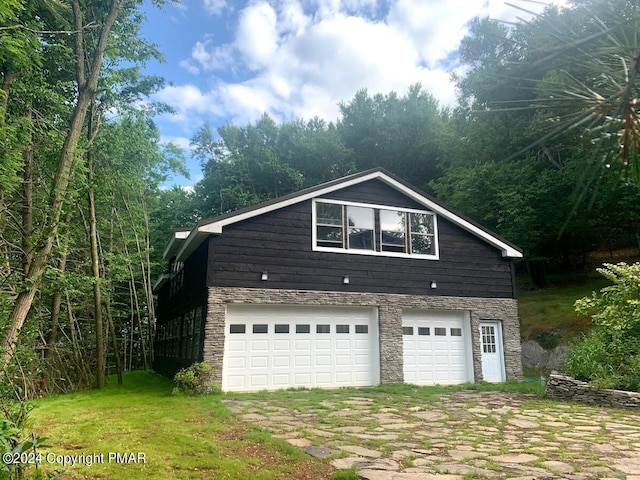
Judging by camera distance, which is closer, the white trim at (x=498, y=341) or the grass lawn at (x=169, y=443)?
the grass lawn at (x=169, y=443)

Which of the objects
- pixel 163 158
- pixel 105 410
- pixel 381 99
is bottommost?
pixel 105 410

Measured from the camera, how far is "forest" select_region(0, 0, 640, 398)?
1.71m

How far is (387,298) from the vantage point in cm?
1229

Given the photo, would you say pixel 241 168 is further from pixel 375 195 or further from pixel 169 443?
pixel 169 443

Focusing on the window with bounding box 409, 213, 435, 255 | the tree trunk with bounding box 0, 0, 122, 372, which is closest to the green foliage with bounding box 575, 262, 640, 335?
the window with bounding box 409, 213, 435, 255

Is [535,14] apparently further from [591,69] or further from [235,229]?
[235,229]

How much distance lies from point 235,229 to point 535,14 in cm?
1002

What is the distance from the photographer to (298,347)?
11.3 metres

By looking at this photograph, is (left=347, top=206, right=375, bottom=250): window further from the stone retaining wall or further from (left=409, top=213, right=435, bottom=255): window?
the stone retaining wall

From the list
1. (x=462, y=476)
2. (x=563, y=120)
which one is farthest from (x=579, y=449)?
(x=563, y=120)

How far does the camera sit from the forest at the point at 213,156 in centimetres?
171

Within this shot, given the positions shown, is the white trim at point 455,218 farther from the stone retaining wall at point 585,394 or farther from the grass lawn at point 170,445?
the grass lawn at point 170,445

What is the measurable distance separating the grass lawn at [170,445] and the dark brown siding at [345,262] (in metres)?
3.76

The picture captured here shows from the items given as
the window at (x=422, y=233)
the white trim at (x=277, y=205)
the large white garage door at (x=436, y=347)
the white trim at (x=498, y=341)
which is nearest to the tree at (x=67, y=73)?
the white trim at (x=277, y=205)
